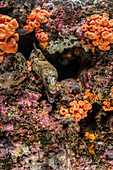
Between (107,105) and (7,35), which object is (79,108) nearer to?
(107,105)

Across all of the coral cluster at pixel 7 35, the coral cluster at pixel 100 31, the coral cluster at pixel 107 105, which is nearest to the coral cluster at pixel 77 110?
the coral cluster at pixel 107 105

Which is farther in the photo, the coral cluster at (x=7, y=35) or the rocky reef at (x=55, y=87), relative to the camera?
the rocky reef at (x=55, y=87)

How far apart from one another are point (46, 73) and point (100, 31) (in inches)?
72.4

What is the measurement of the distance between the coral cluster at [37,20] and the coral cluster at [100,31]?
4.13 feet

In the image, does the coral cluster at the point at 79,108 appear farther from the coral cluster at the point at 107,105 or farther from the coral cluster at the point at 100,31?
the coral cluster at the point at 100,31

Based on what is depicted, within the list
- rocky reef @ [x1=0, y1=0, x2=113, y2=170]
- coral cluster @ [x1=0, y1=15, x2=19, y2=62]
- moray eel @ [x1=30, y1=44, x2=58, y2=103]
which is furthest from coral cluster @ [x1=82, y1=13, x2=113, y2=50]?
coral cluster @ [x1=0, y1=15, x2=19, y2=62]

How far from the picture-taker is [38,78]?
3.56 meters

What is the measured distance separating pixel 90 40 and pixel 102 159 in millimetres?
3511

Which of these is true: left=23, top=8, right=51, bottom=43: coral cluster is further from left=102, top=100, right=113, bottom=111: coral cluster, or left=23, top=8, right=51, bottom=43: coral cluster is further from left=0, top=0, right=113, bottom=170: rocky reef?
left=102, top=100, right=113, bottom=111: coral cluster

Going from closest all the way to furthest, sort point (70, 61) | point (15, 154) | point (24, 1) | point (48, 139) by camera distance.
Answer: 1. point (15, 154)
2. point (48, 139)
3. point (24, 1)
4. point (70, 61)

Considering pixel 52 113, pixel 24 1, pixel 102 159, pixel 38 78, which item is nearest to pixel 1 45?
pixel 38 78

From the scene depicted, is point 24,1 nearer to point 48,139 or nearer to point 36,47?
point 36,47

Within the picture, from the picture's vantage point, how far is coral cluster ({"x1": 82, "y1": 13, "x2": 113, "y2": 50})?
11.4 ft

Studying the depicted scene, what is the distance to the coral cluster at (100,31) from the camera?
3483 millimetres
